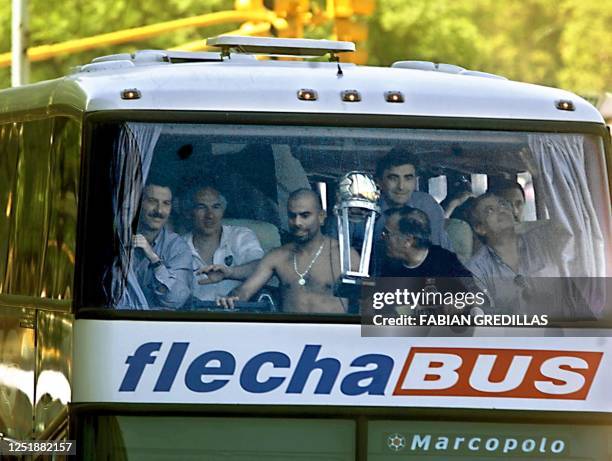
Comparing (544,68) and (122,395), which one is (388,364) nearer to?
(122,395)

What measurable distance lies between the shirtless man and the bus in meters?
0.01

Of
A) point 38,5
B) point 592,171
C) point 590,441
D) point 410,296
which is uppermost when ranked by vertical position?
point 38,5

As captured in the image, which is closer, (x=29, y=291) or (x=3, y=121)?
(x=29, y=291)

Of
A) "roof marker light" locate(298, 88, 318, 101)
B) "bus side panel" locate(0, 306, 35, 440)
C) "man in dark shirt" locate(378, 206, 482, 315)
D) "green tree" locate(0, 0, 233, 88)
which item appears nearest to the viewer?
"man in dark shirt" locate(378, 206, 482, 315)

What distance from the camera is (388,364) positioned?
8891mm

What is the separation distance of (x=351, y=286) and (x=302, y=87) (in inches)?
37.9

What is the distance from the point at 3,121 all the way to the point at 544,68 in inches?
2472

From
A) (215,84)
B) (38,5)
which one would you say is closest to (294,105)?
(215,84)

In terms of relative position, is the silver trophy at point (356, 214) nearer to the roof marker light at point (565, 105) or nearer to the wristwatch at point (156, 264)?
the wristwatch at point (156, 264)

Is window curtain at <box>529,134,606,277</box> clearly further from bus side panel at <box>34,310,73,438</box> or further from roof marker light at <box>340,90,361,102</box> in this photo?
bus side panel at <box>34,310,73,438</box>

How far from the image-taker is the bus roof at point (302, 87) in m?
9.10

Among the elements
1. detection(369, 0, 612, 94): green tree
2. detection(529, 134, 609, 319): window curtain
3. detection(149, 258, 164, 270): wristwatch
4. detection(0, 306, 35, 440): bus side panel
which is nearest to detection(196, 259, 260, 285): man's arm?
detection(149, 258, 164, 270): wristwatch

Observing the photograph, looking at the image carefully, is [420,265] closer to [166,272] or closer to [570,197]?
[570,197]

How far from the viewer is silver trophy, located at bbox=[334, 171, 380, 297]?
9.09 metres
